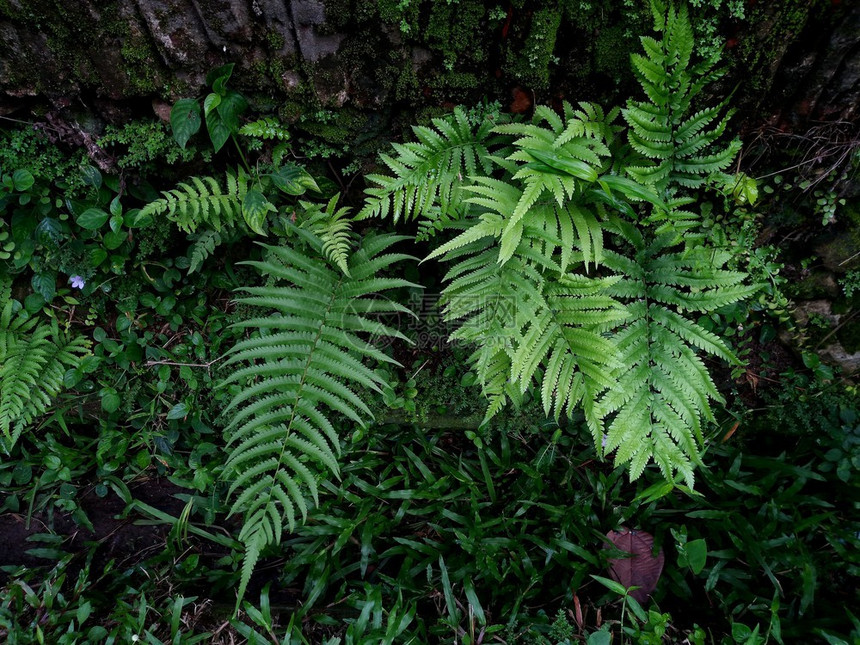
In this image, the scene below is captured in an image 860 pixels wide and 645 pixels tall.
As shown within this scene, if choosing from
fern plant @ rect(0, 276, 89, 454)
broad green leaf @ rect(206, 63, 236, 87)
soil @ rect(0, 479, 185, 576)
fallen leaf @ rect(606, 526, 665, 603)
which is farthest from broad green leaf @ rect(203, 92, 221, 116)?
fallen leaf @ rect(606, 526, 665, 603)

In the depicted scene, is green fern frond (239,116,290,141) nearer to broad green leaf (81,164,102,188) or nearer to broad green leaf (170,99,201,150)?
broad green leaf (170,99,201,150)

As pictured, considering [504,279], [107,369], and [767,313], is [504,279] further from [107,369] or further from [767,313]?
[107,369]

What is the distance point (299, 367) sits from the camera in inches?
99.1

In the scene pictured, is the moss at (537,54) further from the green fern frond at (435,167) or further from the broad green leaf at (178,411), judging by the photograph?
the broad green leaf at (178,411)

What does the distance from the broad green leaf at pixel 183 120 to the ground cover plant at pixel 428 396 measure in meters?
0.01

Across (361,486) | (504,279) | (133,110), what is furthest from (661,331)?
(133,110)

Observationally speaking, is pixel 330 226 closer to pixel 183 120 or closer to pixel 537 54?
pixel 183 120

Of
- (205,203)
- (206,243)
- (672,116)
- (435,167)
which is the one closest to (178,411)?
(206,243)

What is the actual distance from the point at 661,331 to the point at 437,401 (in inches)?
57.2

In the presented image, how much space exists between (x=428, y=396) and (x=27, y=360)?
8.02 feet

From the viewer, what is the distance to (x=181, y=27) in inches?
90.1

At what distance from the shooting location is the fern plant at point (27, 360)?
2.87 meters

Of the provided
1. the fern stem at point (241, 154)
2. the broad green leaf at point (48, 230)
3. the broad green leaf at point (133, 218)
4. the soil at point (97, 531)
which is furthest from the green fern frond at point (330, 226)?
the soil at point (97, 531)

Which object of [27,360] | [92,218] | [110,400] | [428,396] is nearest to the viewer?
[92,218]
